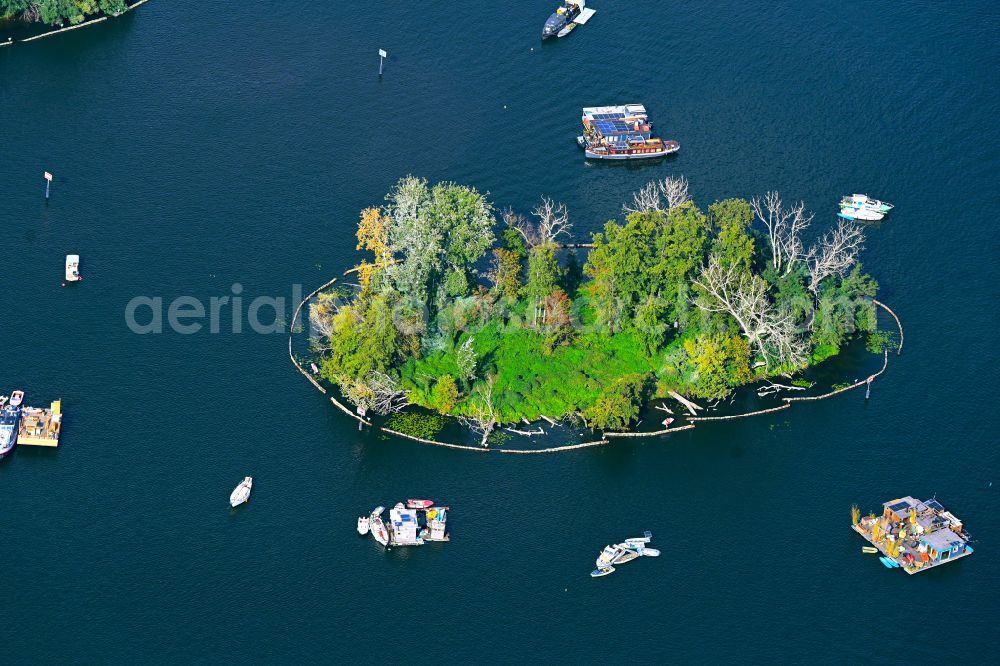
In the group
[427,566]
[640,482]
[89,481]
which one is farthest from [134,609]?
[640,482]

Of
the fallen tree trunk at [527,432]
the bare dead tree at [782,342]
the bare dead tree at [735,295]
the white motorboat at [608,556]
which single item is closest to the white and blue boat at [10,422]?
the fallen tree trunk at [527,432]

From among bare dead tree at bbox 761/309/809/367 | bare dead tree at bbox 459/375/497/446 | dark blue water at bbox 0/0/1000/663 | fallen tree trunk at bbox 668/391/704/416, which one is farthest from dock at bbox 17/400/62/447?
bare dead tree at bbox 761/309/809/367

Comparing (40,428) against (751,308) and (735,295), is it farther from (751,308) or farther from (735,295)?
(751,308)

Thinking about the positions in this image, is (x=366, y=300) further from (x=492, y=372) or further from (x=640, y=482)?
(x=640, y=482)

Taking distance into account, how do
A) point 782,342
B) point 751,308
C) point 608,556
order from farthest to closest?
point 782,342, point 751,308, point 608,556

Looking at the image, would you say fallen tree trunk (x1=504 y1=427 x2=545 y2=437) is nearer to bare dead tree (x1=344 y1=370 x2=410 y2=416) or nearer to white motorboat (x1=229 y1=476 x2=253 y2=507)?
bare dead tree (x1=344 y1=370 x2=410 y2=416)

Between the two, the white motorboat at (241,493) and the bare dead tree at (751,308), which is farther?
the bare dead tree at (751,308)

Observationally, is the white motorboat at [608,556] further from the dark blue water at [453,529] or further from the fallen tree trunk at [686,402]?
the fallen tree trunk at [686,402]

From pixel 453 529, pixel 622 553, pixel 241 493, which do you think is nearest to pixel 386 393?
pixel 453 529
